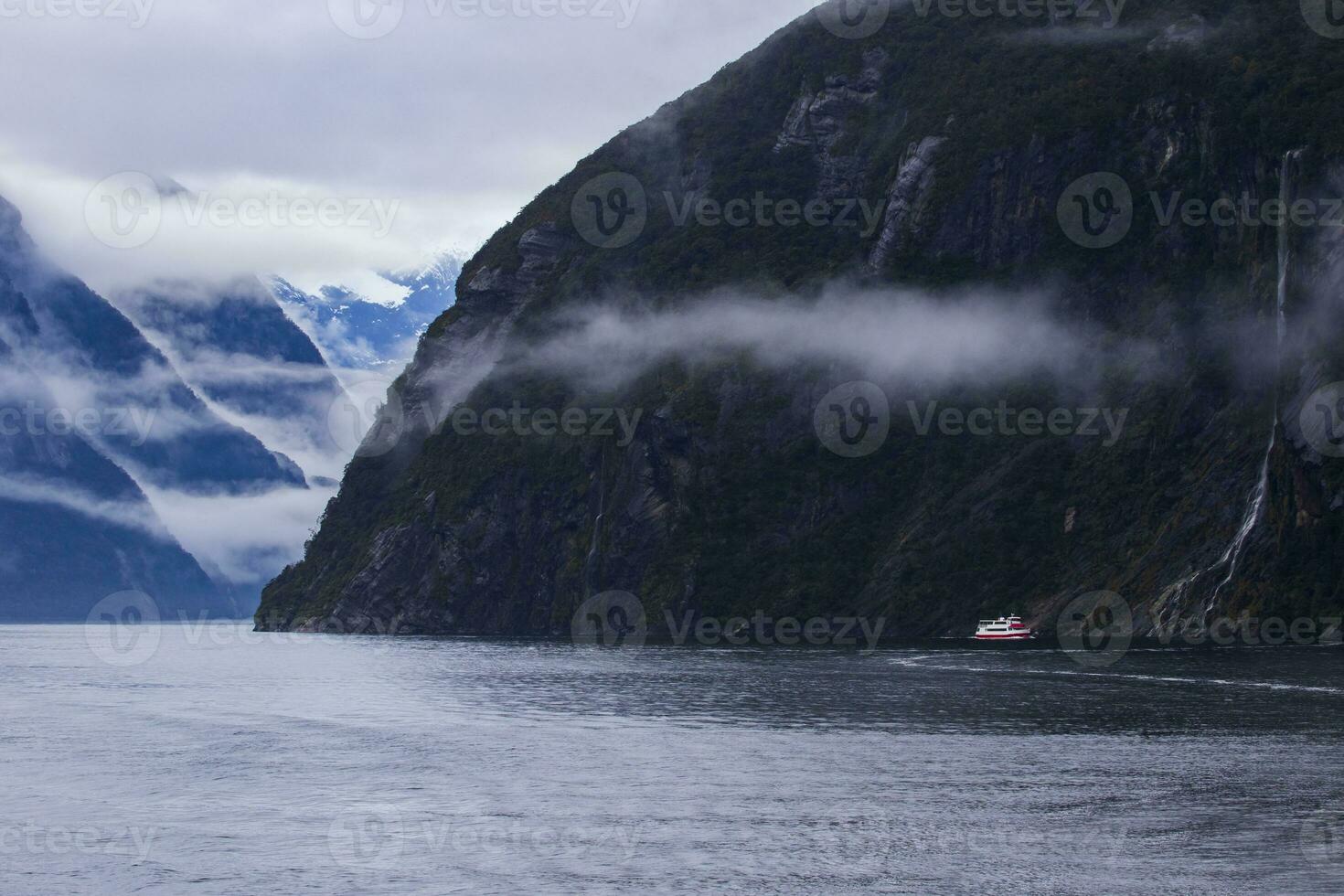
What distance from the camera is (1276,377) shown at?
167m

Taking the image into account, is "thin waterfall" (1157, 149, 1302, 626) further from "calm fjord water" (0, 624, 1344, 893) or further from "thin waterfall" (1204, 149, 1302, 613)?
"calm fjord water" (0, 624, 1344, 893)

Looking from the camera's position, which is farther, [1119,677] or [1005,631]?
[1005,631]

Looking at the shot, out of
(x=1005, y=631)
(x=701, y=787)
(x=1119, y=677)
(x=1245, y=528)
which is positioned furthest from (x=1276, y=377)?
(x=701, y=787)

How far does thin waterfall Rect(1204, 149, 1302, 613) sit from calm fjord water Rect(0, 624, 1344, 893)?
144ft

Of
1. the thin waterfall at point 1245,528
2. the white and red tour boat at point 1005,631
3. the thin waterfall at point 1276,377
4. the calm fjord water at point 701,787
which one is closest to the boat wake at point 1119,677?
the calm fjord water at point 701,787

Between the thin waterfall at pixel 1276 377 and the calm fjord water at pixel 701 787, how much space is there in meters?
44.0

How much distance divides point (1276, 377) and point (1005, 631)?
39.1 meters

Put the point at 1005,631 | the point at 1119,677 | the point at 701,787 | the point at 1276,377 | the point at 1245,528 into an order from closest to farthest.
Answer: the point at 701,787, the point at 1119,677, the point at 1245,528, the point at 1276,377, the point at 1005,631

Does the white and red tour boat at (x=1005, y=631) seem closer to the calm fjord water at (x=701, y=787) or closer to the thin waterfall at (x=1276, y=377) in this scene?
the thin waterfall at (x=1276, y=377)

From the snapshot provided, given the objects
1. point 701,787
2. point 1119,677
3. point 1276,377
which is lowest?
point 701,787

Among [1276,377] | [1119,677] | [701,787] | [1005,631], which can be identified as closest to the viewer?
[701,787]

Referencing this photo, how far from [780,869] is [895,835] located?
592cm

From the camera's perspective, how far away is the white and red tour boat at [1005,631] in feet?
566

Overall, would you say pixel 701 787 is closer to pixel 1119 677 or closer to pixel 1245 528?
pixel 1119 677
